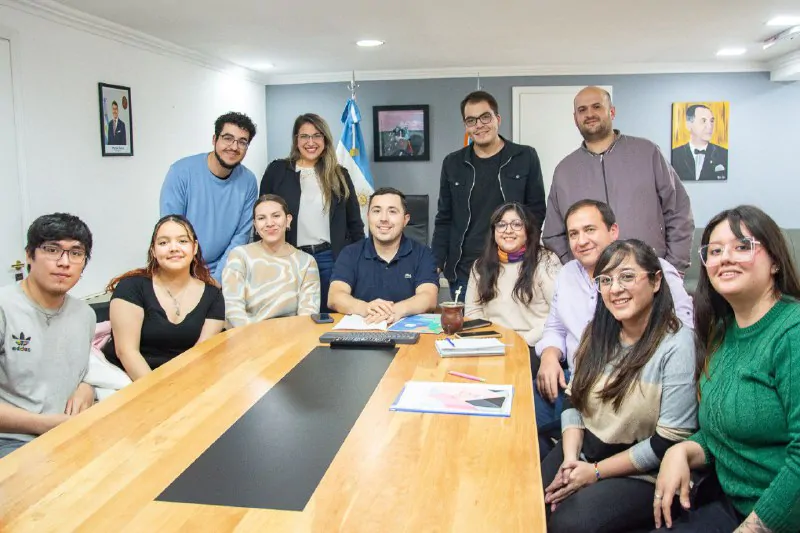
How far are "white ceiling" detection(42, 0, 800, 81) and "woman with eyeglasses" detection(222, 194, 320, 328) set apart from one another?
1.48 m

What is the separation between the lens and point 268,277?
2.97 metres

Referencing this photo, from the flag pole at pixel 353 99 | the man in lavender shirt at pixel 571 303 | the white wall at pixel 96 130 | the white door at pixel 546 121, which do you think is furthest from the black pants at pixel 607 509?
the white door at pixel 546 121

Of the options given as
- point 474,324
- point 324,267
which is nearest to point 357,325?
point 474,324

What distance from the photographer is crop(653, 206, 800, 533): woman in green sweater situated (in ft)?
4.60

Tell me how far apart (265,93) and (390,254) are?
4.37 m

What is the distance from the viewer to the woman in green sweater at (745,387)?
140 centimetres

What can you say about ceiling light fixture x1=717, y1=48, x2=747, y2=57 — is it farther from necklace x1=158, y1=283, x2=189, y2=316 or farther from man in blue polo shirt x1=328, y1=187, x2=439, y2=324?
necklace x1=158, y1=283, x2=189, y2=316

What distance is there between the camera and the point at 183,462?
141 cm

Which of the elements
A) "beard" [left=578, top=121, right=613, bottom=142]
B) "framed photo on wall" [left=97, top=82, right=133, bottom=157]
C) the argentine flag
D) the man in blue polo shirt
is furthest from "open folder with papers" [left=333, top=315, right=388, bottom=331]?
the argentine flag

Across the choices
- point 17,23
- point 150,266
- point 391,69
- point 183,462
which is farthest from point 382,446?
point 391,69

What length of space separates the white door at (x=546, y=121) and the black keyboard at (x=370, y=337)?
4.52m

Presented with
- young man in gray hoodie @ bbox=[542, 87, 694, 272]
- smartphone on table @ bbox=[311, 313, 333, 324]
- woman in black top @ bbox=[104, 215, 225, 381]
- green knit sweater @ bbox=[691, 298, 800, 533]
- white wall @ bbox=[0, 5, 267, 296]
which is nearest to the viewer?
green knit sweater @ bbox=[691, 298, 800, 533]

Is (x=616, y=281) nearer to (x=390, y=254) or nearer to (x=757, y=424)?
(x=757, y=424)

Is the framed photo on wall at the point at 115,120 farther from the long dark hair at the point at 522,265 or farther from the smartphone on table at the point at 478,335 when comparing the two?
the smartphone on table at the point at 478,335
